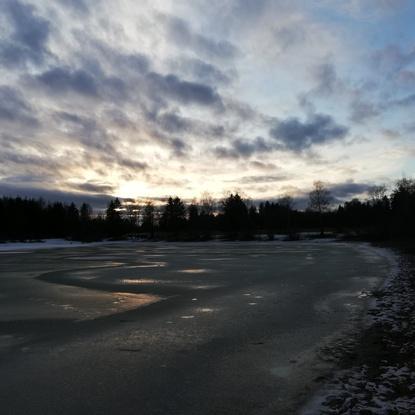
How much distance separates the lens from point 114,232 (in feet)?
375

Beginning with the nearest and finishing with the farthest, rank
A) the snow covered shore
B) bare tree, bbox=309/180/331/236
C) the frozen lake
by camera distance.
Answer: the snow covered shore < the frozen lake < bare tree, bbox=309/180/331/236

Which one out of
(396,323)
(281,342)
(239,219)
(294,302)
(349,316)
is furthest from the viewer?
(239,219)

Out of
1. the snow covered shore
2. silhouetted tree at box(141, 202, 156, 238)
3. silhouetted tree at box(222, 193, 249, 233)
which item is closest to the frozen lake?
the snow covered shore

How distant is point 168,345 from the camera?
7.12 metres

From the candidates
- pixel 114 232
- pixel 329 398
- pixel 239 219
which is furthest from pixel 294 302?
pixel 114 232

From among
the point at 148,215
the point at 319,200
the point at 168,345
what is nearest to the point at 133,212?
the point at 148,215

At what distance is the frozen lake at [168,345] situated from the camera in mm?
4797

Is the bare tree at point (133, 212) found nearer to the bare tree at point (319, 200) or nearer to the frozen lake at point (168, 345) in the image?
the bare tree at point (319, 200)

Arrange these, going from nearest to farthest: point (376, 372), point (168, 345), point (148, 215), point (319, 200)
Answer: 1. point (376, 372)
2. point (168, 345)
3. point (319, 200)
4. point (148, 215)

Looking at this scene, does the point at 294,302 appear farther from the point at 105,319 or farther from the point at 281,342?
the point at 105,319

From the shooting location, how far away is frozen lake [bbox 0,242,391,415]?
15.7 feet

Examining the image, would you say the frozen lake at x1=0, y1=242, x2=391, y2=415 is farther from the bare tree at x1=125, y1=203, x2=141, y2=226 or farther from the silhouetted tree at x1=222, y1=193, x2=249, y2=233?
the bare tree at x1=125, y1=203, x2=141, y2=226

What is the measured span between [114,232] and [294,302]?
107 metres

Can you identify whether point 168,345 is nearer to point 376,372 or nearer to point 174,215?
point 376,372
